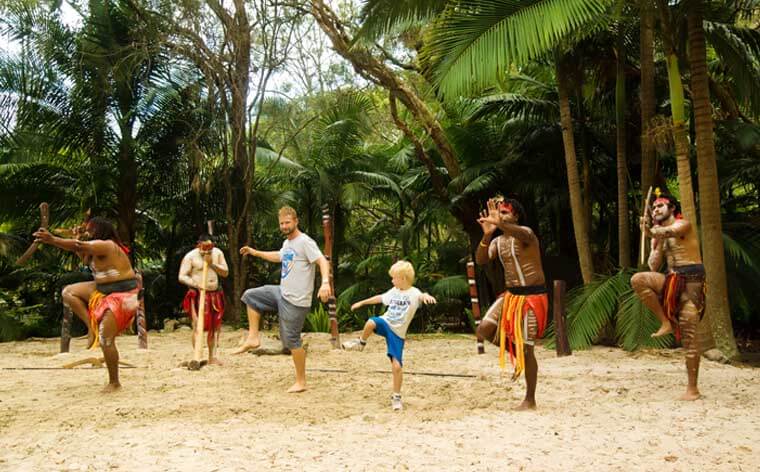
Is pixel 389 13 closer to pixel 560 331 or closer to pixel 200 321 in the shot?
pixel 200 321

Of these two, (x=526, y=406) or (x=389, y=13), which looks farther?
(x=389, y=13)

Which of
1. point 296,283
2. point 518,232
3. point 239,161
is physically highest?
point 239,161

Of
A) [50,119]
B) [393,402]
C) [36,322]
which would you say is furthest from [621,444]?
[36,322]

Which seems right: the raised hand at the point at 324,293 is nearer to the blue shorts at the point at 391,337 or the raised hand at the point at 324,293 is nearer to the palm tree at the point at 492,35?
the blue shorts at the point at 391,337

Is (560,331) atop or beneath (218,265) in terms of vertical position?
beneath

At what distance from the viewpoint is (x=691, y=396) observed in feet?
21.5

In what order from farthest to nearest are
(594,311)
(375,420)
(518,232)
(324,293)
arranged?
(594,311)
(324,293)
(518,232)
(375,420)

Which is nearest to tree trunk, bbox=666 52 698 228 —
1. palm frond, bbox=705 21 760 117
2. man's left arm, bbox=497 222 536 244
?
palm frond, bbox=705 21 760 117

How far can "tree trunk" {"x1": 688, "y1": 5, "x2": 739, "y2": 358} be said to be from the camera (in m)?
9.25

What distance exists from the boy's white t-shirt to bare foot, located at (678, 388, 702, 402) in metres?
2.50

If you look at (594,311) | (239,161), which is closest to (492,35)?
(594,311)

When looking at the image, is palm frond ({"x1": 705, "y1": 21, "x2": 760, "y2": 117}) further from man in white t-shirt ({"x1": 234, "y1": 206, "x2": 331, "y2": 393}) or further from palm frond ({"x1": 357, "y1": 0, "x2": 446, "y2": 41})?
man in white t-shirt ({"x1": 234, "y1": 206, "x2": 331, "y2": 393})

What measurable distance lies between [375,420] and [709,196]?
5652mm

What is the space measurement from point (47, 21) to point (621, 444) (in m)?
14.3
